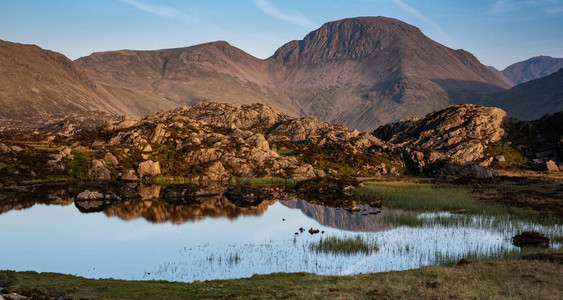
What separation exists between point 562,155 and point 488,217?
113m

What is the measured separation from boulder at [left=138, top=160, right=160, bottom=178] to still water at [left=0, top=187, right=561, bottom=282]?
35.5 metres

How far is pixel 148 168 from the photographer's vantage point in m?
114

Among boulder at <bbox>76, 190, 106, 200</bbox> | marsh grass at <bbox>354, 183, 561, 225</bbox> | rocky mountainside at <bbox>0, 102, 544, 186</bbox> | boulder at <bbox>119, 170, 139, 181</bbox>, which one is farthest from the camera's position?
boulder at <bbox>119, 170, 139, 181</bbox>

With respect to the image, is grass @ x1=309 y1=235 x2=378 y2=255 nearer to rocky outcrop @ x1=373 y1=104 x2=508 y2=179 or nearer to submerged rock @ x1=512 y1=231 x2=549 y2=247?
submerged rock @ x1=512 y1=231 x2=549 y2=247

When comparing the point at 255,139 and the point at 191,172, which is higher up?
the point at 255,139

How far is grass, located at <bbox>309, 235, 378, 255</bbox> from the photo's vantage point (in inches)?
1708

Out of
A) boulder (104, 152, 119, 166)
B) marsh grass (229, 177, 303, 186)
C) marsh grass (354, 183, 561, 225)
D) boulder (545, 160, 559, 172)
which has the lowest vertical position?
marsh grass (354, 183, 561, 225)

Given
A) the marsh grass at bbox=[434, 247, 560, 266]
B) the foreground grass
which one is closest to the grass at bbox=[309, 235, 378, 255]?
the marsh grass at bbox=[434, 247, 560, 266]

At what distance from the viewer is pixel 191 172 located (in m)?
120

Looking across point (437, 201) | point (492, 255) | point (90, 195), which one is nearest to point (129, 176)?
point (90, 195)

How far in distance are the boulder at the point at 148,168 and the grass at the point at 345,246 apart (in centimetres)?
7716

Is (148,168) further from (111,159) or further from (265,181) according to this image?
(265,181)

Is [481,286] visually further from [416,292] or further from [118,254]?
[118,254]

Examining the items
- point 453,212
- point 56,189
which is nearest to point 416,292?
point 453,212
